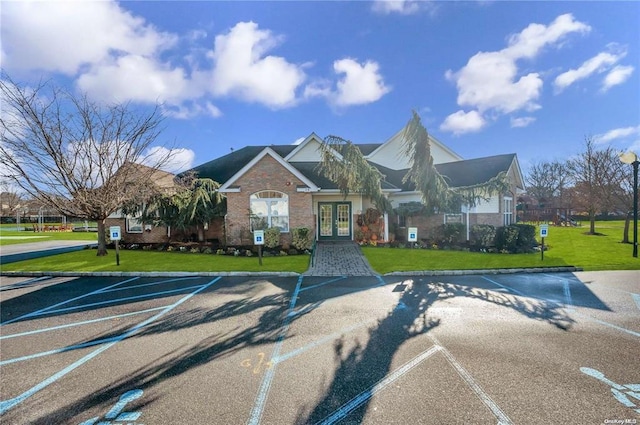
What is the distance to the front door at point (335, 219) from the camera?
1805 centimetres

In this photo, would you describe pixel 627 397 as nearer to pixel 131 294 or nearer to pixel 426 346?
pixel 426 346

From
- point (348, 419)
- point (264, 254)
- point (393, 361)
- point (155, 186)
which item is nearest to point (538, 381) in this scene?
point (393, 361)

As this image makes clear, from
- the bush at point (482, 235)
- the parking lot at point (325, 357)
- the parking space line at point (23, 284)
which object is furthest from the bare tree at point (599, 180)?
the parking space line at point (23, 284)

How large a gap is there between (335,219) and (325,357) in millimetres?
13807

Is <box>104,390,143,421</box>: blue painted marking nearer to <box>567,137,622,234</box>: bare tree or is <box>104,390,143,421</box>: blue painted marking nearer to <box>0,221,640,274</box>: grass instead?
<box>0,221,640,274</box>: grass

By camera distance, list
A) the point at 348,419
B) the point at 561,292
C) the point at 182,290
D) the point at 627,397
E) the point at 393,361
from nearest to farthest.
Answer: the point at 348,419
the point at 627,397
the point at 393,361
the point at 561,292
the point at 182,290

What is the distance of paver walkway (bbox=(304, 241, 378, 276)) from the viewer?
10633mm

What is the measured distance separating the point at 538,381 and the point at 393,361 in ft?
6.08

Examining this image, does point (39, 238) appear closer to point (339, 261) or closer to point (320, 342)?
point (339, 261)

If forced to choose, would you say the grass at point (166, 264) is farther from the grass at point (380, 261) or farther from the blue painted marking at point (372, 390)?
the blue painted marking at point (372, 390)

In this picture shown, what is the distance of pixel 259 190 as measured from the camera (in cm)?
1577

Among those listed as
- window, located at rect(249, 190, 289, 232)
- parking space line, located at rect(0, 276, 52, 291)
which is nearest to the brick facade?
window, located at rect(249, 190, 289, 232)

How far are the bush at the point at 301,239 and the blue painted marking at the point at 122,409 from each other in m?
11.2

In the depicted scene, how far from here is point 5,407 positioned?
3.45 m
